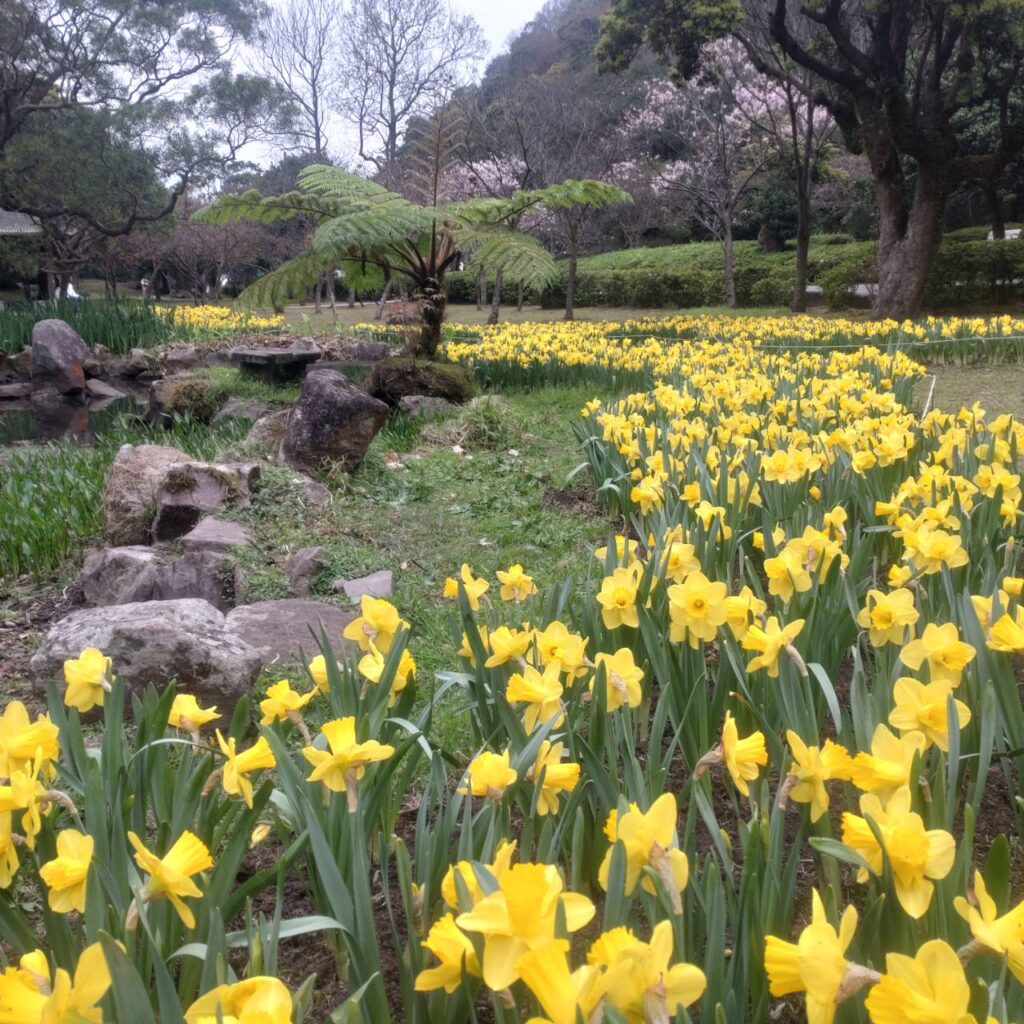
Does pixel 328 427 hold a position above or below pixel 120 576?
above

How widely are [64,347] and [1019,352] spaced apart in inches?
423

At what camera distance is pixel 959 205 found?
23719 mm

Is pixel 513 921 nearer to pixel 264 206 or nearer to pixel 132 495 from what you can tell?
pixel 132 495

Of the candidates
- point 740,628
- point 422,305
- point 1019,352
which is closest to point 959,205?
point 1019,352

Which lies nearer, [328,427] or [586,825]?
[586,825]

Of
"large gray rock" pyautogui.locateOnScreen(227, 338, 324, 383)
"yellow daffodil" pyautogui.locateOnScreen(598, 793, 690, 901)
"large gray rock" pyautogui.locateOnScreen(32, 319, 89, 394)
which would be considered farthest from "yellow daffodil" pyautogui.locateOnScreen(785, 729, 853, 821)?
"large gray rock" pyautogui.locateOnScreen(32, 319, 89, 394)

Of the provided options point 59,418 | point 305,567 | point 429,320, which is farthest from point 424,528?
point 59,418

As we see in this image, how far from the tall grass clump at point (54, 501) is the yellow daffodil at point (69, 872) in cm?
319

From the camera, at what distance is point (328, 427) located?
4672 millimetres

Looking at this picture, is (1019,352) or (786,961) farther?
(1019,352)

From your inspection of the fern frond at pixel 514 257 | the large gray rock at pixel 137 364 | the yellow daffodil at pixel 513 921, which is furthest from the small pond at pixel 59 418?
the yellow daffodil at pixel 513 921

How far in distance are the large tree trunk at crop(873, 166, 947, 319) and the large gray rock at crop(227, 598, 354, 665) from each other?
11.8 meters

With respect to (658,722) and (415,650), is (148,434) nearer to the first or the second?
(415,650)

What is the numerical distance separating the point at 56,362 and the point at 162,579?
9.55m
